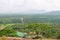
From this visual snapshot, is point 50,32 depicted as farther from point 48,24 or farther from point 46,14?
point 46,14

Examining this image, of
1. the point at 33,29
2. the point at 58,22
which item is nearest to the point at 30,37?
the point at 33,29

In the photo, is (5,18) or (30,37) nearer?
(30,37)

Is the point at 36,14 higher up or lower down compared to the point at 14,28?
higher up

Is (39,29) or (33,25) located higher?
(33,25)

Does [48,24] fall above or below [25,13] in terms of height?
below

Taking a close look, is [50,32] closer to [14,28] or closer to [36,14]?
[36,14]

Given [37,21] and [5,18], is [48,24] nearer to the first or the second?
[37,21]

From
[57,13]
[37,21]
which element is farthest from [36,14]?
[57,13]

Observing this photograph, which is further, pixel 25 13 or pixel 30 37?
pixel 25 13
